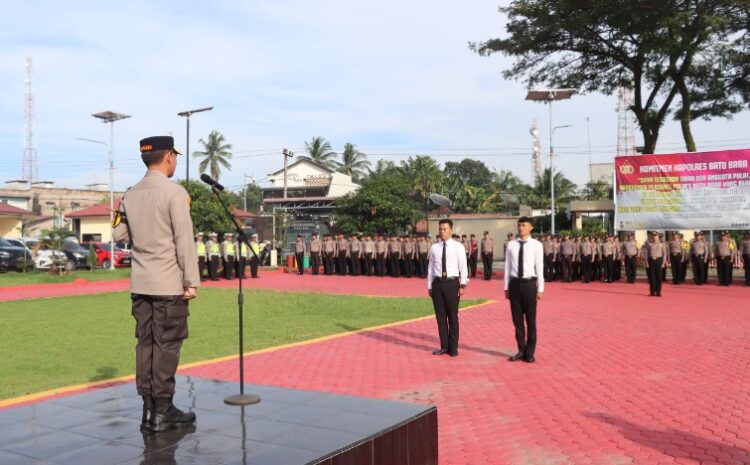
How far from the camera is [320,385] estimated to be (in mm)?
6805

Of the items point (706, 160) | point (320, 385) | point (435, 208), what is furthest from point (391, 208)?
point (320, 385)

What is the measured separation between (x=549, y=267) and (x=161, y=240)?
2005 centimetres

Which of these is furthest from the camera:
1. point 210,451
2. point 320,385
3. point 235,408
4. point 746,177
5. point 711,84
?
point 711,84

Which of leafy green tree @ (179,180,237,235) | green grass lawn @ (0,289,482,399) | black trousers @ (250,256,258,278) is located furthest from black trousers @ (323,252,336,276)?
leafy green tree @ (179,180,237,235)

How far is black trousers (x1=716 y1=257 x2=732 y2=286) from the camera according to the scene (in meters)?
19.7

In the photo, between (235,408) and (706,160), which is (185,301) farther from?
(706,160)

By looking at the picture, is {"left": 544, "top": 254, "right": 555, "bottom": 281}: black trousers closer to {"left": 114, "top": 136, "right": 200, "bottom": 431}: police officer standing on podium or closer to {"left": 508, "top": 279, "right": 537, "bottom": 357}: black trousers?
{"left": 508, "top": 279, "right": 537, "bottom": 357}: black trousers

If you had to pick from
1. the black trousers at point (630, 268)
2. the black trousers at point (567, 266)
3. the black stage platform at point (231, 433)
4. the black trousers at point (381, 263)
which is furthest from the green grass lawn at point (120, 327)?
the black trousers at point (381, 263)

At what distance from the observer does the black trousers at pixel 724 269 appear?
19703 mm

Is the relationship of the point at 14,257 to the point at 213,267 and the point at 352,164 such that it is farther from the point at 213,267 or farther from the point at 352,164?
the point at 352,164

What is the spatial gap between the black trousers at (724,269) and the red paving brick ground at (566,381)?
306 inches

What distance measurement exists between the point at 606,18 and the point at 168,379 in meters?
21.2

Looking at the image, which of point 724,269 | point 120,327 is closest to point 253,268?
point 120,327

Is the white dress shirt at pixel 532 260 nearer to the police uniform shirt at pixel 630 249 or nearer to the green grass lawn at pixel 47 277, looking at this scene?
the police uniform shirt at pixel 630 249
